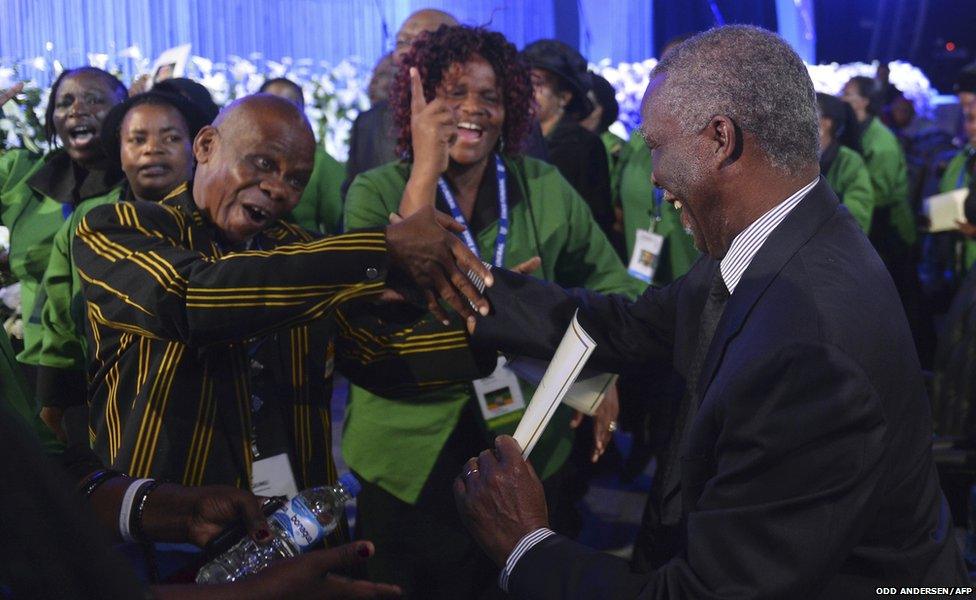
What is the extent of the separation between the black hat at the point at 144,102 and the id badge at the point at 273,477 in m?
1.89

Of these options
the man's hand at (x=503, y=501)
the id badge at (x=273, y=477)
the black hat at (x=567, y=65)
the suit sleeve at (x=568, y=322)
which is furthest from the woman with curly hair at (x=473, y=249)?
the black hat at (x=567, y=65)

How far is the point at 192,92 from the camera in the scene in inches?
187

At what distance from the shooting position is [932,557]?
1.95 meters

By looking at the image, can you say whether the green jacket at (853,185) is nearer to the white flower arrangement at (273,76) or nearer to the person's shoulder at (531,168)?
the white flower arrangement at (273,76)

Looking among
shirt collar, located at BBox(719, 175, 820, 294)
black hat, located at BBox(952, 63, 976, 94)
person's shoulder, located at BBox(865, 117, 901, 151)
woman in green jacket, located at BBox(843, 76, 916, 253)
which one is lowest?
woman in green jacket, located at BBox(843, 76, 916, 253)

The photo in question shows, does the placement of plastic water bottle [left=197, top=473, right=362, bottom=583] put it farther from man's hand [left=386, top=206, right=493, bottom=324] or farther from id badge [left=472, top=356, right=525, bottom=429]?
id badge [left=472, top=356, right=525, bottom=429]

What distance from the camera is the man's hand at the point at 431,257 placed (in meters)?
2.34

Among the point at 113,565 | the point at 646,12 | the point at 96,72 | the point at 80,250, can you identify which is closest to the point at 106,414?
the point at 80,250

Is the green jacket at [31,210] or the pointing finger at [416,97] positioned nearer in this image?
the pointing finger at [416,97]

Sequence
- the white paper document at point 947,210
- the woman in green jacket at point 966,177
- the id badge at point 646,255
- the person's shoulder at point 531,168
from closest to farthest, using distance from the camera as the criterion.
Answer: the person's shoulder at point 531,168 → the id badge at point 646,255 → the woman in green jacket at point 966,177 → the white paper document at point 947,210

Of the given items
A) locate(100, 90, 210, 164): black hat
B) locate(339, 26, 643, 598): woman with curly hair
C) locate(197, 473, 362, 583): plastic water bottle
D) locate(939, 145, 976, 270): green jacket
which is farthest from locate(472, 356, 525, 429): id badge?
locate(939, 145, 976, 270): green jacket

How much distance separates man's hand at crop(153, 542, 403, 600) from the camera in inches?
55.9

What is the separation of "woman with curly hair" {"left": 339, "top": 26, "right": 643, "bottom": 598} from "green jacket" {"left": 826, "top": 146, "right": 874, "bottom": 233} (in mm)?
4220

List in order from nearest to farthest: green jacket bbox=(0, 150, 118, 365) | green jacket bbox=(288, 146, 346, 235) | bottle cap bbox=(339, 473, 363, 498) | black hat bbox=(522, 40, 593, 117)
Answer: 1. bottle cap bbox=(339, 473, 363, 498)
2. green jacket bbox=(0, 150, 118, 365)
3. green jacket bbox=(288, 146, 346, 235)
4. black hat bbox=(522, 40, 593, 117)
